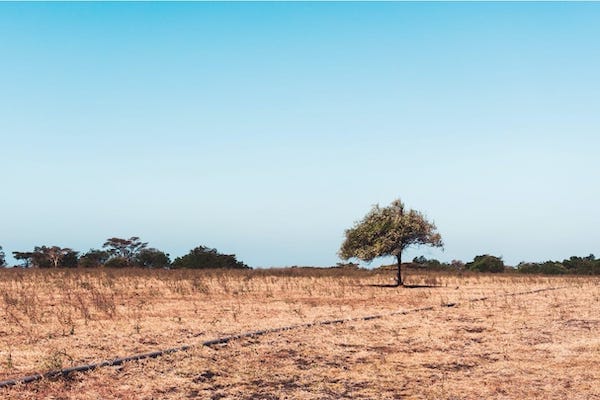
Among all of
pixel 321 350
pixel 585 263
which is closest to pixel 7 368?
pixel 321 350

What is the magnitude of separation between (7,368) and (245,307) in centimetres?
1119

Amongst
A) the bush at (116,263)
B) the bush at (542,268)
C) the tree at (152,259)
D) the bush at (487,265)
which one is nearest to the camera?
the bush at (116,263)

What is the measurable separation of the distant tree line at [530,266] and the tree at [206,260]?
22.1 metres

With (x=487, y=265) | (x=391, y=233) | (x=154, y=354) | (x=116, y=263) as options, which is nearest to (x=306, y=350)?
(x=154, y=354)

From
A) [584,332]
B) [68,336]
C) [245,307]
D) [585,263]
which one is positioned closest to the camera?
[68,336]

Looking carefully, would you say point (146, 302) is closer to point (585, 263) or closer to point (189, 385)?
point (189, 385)

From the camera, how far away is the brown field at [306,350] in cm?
964

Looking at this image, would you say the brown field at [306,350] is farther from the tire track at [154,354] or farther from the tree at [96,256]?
the tree at [96,256]

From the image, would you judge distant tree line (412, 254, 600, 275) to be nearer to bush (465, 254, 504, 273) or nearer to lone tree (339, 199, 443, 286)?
bush (465, 254, 504, 273)

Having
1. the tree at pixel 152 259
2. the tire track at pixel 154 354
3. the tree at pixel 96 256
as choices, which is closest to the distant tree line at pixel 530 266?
the tree at pixel 152 259

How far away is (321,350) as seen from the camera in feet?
42.7

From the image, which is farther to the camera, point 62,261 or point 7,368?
point 62,261

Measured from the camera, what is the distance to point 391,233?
36938mm

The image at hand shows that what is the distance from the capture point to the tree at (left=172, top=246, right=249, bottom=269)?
228ft
